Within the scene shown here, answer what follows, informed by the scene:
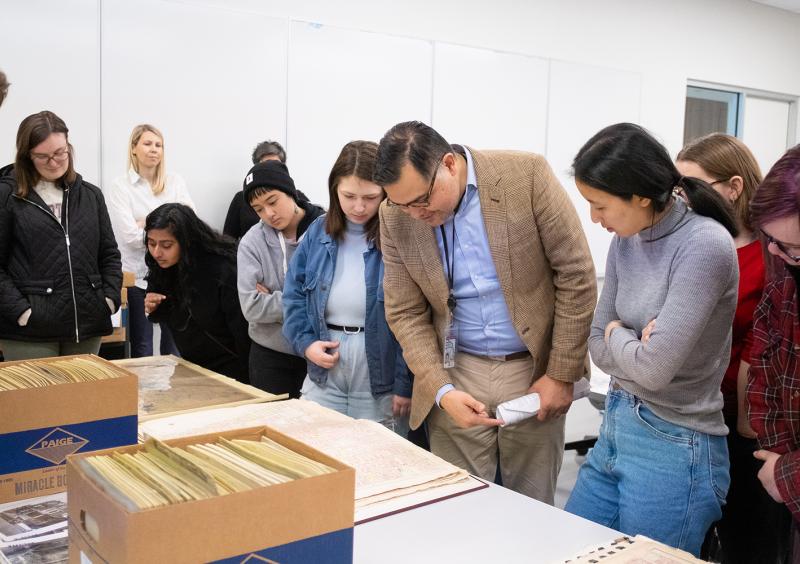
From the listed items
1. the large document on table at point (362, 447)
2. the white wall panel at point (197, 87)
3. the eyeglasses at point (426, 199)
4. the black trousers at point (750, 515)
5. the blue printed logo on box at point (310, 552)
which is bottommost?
the black trousers at point (750, 515)

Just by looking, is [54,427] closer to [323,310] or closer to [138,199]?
[323,310]

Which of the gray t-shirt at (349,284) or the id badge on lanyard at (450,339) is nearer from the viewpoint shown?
the id badge on lanyard at (450,339)

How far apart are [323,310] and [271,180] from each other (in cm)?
48

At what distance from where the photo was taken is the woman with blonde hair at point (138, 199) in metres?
3.79

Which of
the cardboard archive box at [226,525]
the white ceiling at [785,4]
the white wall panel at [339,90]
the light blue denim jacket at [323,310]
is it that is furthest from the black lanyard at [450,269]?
the white ceiling at [785,4]

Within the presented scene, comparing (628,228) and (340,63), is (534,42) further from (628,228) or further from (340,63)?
(628,228)

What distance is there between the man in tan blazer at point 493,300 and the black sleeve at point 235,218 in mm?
2356

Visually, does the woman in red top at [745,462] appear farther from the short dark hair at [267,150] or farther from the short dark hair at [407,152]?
the short dark hair at [267,150]

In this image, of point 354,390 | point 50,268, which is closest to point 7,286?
point 50,268

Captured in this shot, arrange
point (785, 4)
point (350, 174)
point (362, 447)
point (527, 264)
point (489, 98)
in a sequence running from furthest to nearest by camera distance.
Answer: point (785, 4)
point (489, 98)
point (350, 174)
point (527, 264)
point (362, 447)

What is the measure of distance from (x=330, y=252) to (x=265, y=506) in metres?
1.32

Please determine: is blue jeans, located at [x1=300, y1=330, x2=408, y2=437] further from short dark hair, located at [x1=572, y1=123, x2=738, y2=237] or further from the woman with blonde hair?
the woman with blonde hair

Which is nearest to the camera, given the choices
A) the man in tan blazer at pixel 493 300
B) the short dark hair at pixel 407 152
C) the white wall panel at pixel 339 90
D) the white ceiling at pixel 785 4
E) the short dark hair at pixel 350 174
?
the short dark hair at pixel 407 152

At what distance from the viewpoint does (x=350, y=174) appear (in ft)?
6.54
